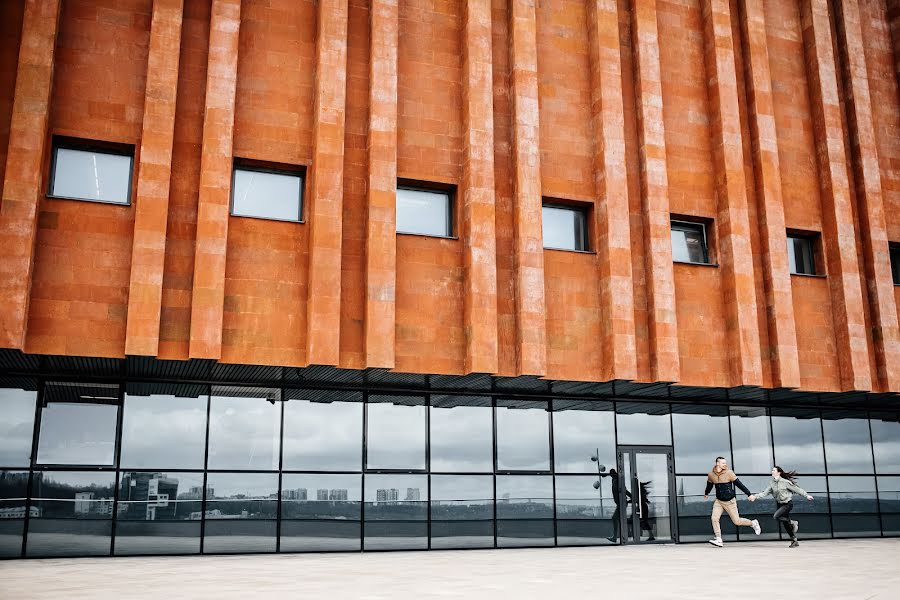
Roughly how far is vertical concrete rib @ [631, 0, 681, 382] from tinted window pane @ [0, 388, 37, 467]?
556 inches

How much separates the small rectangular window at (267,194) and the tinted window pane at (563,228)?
6.02 metres

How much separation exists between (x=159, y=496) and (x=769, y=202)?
16.7 m

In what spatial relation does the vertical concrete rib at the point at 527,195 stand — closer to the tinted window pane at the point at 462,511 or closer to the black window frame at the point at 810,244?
the tinted window pane at the point at 462,511

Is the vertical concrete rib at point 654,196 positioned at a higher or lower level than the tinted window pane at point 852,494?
higher

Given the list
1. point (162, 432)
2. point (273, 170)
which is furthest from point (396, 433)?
point (273, 170)

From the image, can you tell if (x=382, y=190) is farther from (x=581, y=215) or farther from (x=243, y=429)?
(x=243, y=429)

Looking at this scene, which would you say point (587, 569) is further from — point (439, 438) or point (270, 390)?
point (270, 390)

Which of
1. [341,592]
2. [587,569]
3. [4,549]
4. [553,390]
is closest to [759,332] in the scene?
[553,390]

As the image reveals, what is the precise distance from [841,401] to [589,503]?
8.31 meters

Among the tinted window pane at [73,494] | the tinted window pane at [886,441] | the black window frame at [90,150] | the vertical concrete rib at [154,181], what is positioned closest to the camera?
the vertical concrete rib at [154,181]

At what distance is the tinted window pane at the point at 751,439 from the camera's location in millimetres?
23312

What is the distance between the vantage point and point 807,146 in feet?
76.7

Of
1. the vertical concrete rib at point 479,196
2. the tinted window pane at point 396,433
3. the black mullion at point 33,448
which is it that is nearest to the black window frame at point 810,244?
the vertical concrete rib at point 479,196

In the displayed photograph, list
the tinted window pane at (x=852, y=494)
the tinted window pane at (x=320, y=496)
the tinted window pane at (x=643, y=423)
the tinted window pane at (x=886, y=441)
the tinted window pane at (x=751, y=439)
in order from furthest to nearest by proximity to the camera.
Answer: the tinted window pane at (x=886, y=441), the tinted window pane at (x=852, y=494), the tinted window pane at (x=751, y=439), the tinted window pane at (x=643, y=423), the tinted window pane at (x=320, y=496)
